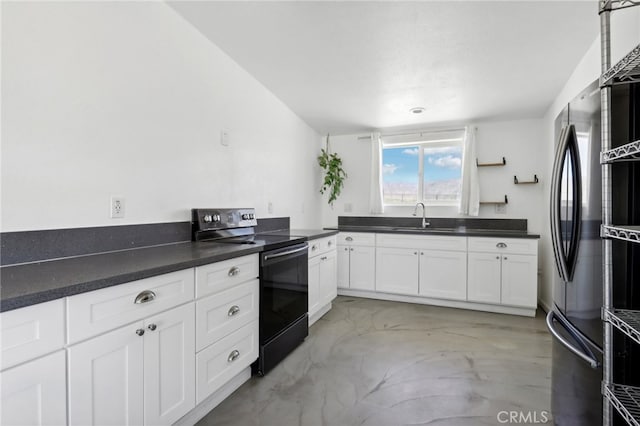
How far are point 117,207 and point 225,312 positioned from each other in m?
0.83

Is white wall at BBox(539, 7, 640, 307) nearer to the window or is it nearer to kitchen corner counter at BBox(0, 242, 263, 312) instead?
the window

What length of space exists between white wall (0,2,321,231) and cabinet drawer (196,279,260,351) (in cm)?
68

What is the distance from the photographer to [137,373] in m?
1.23

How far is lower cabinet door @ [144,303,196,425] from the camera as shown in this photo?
4.19 feet


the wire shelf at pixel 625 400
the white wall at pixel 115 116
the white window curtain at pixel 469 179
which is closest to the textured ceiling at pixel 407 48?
the white wall at pixel 115 116

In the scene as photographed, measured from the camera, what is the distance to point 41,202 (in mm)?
1366

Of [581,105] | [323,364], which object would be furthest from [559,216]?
[323,364]

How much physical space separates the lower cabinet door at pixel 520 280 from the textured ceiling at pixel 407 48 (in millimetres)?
1659

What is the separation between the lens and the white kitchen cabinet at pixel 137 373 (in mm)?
1047

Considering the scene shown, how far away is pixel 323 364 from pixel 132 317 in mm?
1457

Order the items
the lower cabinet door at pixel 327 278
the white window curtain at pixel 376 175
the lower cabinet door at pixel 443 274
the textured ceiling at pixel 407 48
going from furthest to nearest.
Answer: the white window curtain at pixel 376 175
the lower cabinet door at pixel 443 274
the lower cabinet door at pixel 327 278
the textured ceiling at pixel 407 48

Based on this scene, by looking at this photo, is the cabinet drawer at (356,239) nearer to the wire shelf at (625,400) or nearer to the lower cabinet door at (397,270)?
the lower cabinet door at (397,270)

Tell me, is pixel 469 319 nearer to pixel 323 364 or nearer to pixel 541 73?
pixel 323 364

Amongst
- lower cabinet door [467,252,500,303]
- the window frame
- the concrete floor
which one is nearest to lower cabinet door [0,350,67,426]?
the concrete floor
